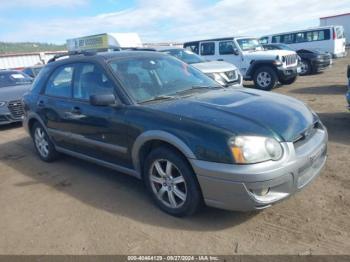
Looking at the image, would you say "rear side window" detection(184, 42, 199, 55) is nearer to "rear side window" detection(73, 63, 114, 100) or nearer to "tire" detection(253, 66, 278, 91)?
"tire" detection(253, 66, 278, 91)

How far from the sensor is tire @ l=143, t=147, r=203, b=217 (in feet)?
10.8

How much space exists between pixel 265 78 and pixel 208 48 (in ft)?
8.88

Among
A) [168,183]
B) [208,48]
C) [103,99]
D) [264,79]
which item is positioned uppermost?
[208,48]

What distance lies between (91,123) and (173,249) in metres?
2.00

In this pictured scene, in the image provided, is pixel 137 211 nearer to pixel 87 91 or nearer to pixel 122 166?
pixel 122 166

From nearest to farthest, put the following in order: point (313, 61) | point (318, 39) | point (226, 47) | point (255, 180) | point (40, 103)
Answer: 1. point (255, 180)
2. point (40, 103)
3. point (226, 47)
4. point (313, 61)
5. point (318, 39)

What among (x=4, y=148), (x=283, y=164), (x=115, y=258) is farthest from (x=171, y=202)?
(x=4, y=148)

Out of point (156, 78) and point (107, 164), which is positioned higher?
point (156, 78)

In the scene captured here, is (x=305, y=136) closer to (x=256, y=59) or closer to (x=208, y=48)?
(x=256, y=59)

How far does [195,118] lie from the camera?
3.29m

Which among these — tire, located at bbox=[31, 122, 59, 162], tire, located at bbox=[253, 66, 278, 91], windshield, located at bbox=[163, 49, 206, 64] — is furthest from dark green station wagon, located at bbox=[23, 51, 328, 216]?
tire, located at bbox=[253, 66, 278, 91]

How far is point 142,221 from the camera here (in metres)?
3.58

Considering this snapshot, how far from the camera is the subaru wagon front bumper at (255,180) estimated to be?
2.93 meters

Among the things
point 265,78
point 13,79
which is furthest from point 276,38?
point 13,79
